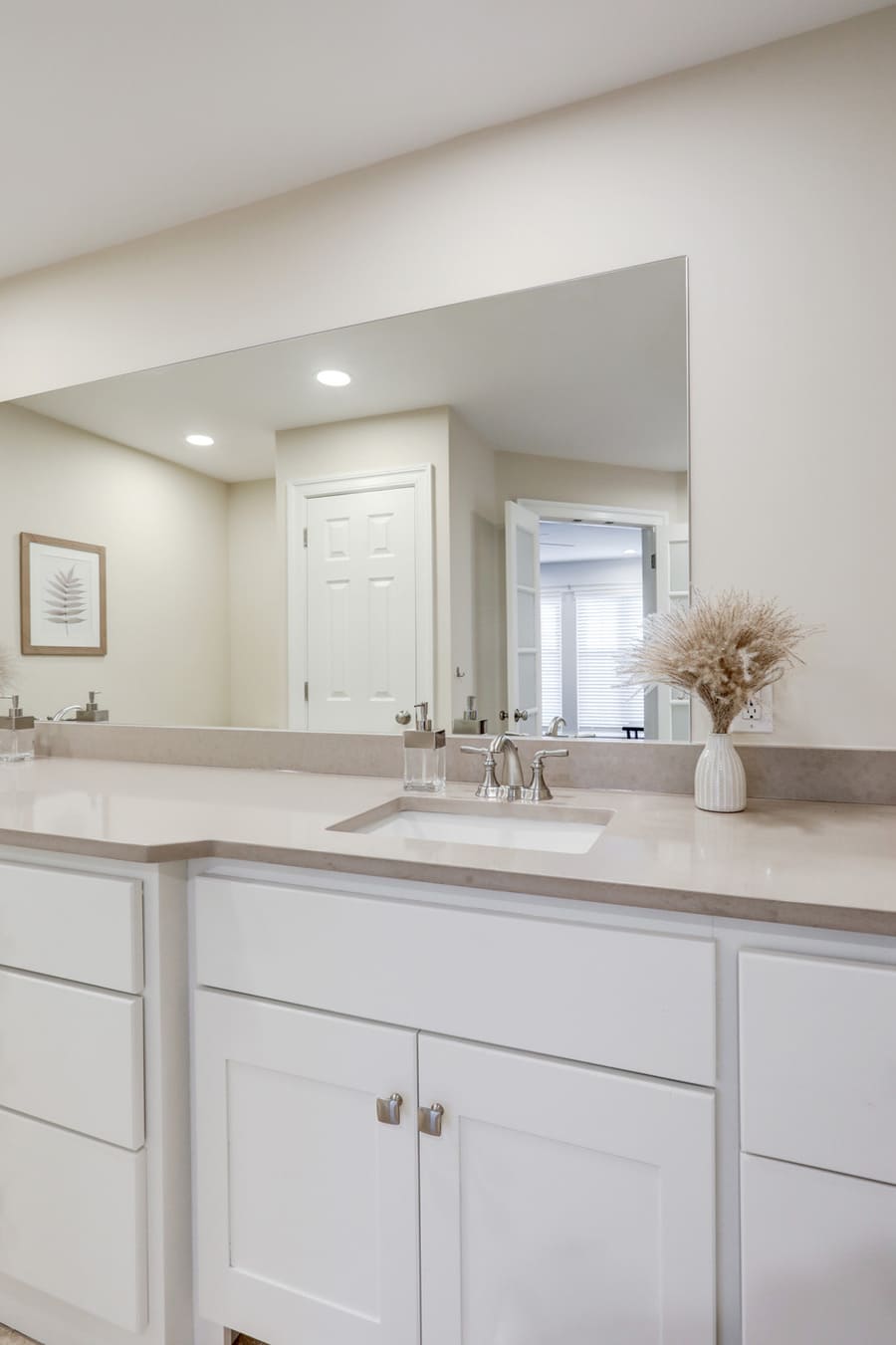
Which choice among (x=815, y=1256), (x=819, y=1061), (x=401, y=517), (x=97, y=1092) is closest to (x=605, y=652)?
(x=401, y=517)

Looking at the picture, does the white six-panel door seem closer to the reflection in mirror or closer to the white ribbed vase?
the reflection in mirror

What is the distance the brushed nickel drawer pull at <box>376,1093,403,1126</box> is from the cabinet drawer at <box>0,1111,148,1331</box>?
1.40 ft

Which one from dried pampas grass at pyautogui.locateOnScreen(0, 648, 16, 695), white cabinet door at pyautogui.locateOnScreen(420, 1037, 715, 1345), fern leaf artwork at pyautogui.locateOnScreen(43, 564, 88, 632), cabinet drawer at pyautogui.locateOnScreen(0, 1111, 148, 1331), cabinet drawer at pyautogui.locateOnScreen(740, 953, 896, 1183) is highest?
fern leaf artwork at pyautogui.locateOnScreen(43, 564, 88, 632)

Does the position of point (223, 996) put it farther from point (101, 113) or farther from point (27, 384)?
point (27, 384)

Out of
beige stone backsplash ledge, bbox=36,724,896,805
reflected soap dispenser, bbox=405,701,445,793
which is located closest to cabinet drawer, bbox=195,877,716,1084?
reflected soap dispenser, bbox=405,701,445,793

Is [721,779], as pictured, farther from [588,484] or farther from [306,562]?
[306,562]

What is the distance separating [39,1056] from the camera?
1.20 metres

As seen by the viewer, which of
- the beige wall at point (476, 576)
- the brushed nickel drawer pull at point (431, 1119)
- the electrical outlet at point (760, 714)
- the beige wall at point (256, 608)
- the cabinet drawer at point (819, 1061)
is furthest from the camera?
the beige wall at point (256, 608)

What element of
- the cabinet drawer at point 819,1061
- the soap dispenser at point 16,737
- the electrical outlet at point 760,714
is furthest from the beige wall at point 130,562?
the cabinet drawer at point 819,1061

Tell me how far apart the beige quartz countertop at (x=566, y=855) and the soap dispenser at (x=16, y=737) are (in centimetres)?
50

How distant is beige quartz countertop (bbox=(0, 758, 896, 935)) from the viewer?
0.84 meters

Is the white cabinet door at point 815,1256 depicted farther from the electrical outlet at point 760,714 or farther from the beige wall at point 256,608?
the beige wall at point 256,608

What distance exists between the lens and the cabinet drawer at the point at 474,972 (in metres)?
0.86

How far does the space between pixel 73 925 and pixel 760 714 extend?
1270 millimetres
